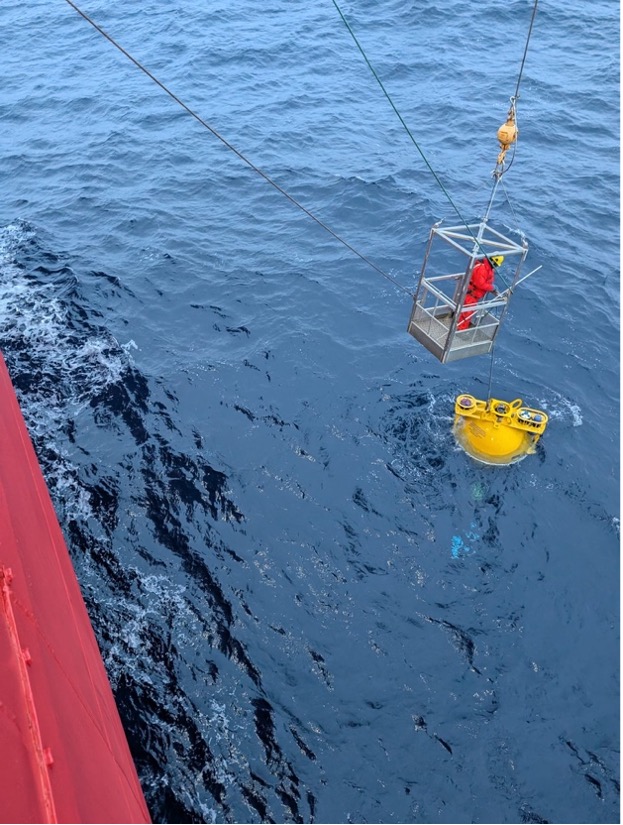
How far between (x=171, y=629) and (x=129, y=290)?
13076 mm

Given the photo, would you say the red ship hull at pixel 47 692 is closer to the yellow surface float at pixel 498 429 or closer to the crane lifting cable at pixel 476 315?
the crane lifting cable at pixel 476 315

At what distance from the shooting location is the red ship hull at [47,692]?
7.03 metres

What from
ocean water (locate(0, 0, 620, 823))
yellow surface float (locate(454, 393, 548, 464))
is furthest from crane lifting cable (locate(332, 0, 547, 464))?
ocean water (locate(0, 0, 620, 823))

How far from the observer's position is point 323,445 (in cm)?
1792

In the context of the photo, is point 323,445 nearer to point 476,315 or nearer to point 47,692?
point 476,315

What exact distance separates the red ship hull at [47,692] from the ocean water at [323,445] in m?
2.50

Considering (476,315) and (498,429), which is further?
(498,429)

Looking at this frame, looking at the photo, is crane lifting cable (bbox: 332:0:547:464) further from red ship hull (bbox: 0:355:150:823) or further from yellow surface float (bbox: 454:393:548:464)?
red ship hull (bbox: 0:355:150:823)

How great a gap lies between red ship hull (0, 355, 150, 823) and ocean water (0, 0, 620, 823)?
2.50 metres

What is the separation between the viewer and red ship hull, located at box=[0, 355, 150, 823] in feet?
23.1

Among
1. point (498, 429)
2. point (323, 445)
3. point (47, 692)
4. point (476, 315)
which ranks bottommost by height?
point (323, 445)

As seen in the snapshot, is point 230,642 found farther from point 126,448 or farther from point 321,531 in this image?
point 126,448

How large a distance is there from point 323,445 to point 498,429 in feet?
15.3

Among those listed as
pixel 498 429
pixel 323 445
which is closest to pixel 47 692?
pixel 323 445
